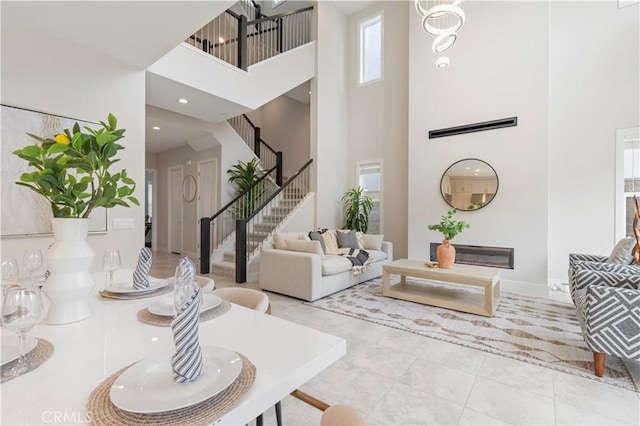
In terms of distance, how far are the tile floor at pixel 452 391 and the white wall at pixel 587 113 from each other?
275 centimetres

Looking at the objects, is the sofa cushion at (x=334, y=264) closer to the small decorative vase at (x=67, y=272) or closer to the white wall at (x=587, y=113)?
the small decorative vase at (x=67, y=272)

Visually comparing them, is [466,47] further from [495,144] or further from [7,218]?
[7,218]

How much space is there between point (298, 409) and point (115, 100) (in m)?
3.55

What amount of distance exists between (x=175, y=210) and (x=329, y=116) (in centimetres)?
479

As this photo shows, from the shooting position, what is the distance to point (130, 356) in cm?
87

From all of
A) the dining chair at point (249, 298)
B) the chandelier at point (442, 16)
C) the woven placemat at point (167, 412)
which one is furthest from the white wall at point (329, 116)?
the woven placemat at point (167, 412)

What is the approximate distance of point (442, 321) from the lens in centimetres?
315

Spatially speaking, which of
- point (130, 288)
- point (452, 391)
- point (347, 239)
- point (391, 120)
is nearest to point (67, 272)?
point (130, 288)

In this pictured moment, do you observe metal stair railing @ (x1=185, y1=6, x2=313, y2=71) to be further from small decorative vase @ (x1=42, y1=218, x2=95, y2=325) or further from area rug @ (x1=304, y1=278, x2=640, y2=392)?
small decorative vase @ (x1=42, y1=218, x2=95, y2=325)

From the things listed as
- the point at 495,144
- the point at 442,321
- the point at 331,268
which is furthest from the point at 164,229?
the point at 495,144

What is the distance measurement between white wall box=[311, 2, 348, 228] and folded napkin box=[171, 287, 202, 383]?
204 inches

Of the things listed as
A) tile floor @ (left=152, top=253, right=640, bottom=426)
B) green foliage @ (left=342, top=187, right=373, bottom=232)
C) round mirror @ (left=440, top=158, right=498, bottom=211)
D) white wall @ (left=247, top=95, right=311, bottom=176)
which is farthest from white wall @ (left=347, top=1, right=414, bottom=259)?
tile floor @ (left=152, top=253, right=640, bottom=426)

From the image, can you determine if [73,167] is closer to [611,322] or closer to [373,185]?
[611,322]

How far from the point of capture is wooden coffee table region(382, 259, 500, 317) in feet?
10.8
